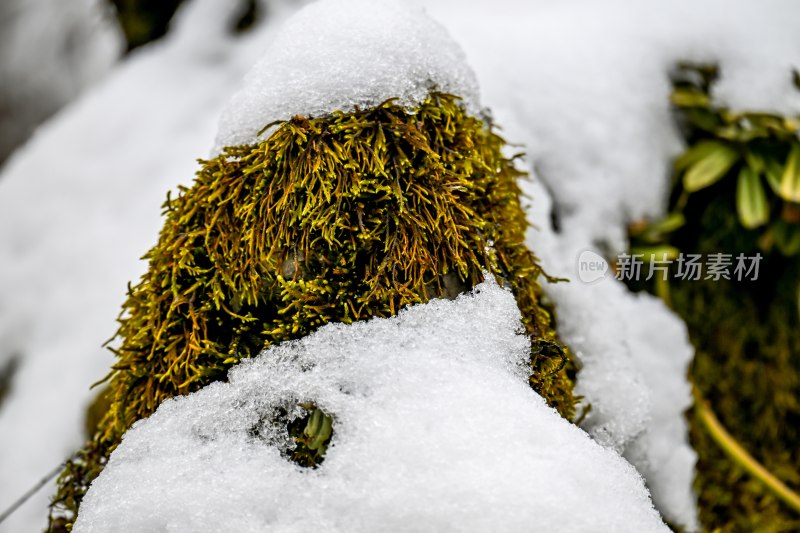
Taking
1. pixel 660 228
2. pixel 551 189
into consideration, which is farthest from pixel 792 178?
pixel 551 189

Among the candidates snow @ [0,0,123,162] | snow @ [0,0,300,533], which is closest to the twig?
snow @ [0,0,300,533]

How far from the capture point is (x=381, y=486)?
3.15 ft

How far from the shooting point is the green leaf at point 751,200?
2.03m

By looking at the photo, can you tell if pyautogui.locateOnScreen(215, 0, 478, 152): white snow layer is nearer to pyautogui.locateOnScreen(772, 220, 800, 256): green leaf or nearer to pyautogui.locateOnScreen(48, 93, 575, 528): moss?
pyautogui.locateOnScreen(48, 93, 575, 528): moss

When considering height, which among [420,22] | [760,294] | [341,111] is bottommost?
[760,294]

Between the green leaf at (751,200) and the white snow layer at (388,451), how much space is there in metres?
1.36

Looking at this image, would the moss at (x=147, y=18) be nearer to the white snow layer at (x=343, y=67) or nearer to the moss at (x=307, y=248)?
the white snow layer at (x=343, y=67)

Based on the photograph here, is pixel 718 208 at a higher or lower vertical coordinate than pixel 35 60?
lower

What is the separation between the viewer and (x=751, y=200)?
2055mm

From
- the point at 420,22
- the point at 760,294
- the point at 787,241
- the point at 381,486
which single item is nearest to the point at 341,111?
the point at 420,22

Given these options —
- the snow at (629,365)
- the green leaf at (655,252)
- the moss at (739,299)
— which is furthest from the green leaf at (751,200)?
the snow at (629,365)

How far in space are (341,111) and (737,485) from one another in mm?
2108

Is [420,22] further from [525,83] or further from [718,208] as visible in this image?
[718,208]

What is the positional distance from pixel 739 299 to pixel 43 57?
19.9 feet
